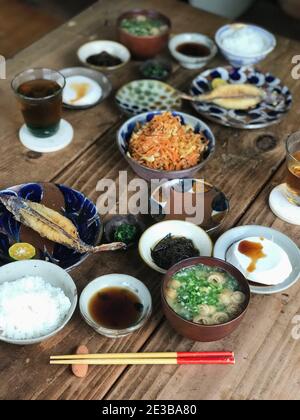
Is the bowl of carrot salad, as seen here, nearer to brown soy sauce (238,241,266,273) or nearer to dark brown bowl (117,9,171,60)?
brown soy sauce (238,241,266,273)

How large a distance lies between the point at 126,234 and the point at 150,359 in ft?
1.36

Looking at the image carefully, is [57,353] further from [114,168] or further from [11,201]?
[114,168]

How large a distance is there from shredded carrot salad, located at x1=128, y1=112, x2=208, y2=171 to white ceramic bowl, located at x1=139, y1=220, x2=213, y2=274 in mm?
263

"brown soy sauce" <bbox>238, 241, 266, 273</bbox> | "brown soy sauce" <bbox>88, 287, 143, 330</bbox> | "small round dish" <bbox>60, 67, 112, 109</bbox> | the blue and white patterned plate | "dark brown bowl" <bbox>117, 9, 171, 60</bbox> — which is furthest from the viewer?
"dark brown bowl" <bbox>117, 9, 171, 60</bbox>

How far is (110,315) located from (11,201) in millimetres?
452

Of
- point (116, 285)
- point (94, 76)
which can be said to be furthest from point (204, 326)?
point (94, 76)

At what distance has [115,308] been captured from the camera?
1401 millimetres

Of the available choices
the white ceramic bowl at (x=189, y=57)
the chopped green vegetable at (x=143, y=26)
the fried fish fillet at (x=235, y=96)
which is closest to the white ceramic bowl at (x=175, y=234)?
the fried fish fillet at (x=235, y=96)

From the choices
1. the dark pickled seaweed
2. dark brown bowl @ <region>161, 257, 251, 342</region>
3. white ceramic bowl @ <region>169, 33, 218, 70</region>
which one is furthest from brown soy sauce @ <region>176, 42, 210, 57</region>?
dark brown bowl @ <region>161, 257, 251, 342</region>

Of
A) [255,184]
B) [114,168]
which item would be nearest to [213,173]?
[255,184]

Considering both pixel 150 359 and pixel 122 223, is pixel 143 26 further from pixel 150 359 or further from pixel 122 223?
pixel 150 359

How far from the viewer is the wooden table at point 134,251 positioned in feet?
4.16

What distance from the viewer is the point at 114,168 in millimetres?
1874

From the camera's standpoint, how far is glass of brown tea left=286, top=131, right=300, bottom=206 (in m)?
1.66
